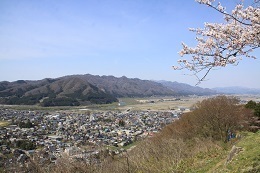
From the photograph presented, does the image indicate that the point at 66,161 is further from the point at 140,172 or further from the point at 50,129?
the point at 50,129

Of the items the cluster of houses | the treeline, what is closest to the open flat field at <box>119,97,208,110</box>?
the treeline

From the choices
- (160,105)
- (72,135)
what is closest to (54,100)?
(160,105)

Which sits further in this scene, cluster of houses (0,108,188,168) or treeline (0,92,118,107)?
treeline (0,92,118,107)

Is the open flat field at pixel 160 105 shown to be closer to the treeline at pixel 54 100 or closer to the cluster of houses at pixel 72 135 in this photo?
the treeline at pixel 54 100

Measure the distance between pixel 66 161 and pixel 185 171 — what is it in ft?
10.7

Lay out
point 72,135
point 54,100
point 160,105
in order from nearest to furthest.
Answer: point 72,135
point 160,105
point 54,100

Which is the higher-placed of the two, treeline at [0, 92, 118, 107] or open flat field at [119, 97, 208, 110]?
treeline at [0, 92, 118, 107]

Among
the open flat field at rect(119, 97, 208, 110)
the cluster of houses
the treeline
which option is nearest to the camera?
the cluster of houses

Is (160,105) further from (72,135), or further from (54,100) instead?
(72,135)

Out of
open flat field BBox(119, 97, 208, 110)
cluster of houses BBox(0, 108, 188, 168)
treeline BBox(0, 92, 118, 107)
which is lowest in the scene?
cluster of houses BBox(0, 108, 188, 168)

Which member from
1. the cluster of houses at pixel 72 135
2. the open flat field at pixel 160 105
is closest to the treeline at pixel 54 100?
the open flat field at pixel 160 105

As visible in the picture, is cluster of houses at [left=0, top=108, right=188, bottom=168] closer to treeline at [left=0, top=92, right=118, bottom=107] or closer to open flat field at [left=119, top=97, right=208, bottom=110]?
open flat field at [left=119, top=97, right=208, bottom=110]

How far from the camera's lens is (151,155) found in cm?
977

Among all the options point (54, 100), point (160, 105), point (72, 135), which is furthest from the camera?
point (54, 100)
